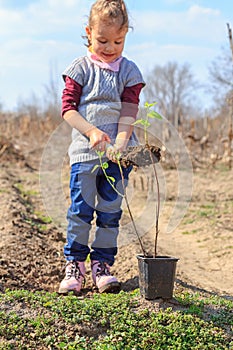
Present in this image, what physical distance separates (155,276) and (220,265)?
237 cm

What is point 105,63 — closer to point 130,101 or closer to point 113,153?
point 130,101

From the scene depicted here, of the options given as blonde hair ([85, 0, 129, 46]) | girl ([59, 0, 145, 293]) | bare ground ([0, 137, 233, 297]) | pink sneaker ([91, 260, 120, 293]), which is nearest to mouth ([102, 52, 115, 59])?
girl ([59, 0, 145, 293])

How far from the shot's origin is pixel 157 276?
2.67m

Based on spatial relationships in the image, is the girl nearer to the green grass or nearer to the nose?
the nose

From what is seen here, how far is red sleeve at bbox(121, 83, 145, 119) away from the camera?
11.3 feet

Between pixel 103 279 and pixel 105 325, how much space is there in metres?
0.87

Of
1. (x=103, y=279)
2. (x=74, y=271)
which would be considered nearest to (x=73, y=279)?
(x=74, y=271)

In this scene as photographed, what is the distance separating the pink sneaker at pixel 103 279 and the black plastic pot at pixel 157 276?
64cm

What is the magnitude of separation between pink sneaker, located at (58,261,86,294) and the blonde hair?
1.59 meters

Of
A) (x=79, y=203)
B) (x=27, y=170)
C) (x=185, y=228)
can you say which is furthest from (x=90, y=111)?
(x=27, y=170)

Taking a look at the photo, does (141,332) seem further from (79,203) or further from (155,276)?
(79,203)

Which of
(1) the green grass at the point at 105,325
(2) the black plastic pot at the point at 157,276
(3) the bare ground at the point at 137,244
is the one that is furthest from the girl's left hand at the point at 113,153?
(3) the bare ground at the point at 137,244

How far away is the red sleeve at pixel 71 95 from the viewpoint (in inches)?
134

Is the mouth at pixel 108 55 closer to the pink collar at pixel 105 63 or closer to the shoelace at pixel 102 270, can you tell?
the pink collar at pixel 105 63
